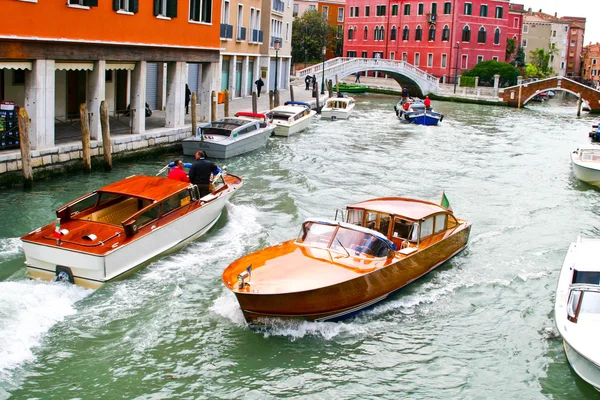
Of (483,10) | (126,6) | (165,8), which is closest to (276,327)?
(126,6)

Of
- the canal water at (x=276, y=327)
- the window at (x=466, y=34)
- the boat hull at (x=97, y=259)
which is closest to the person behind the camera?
the canal water at (x=276, y=327)

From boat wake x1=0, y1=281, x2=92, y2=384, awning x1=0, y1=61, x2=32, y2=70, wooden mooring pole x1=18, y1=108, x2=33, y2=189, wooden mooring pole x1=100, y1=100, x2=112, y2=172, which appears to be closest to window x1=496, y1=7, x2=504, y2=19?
wooden mooring pole x1=100, y1=100, x2=112, y2=172

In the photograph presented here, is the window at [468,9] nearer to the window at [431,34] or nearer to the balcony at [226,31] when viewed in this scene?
the window at [431,34]

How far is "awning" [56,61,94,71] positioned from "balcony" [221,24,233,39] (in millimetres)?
16424

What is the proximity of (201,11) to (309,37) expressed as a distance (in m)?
49.4

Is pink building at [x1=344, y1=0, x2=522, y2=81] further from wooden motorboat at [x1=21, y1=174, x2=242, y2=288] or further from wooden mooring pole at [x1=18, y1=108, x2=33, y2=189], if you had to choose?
wooden motorboat at [x1=21, y1=174, x2=242, y2=288]

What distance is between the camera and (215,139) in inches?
906

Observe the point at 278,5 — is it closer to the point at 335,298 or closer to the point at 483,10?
the point at 483,10

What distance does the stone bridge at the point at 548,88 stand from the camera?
5581cm

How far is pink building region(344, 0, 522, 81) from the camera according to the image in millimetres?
67125

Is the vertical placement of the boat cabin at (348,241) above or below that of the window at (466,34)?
below

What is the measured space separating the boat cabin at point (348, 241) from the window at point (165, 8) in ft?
42.6

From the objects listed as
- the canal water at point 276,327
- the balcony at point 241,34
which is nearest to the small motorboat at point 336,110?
the balcony at point 241,34

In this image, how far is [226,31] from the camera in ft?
119
